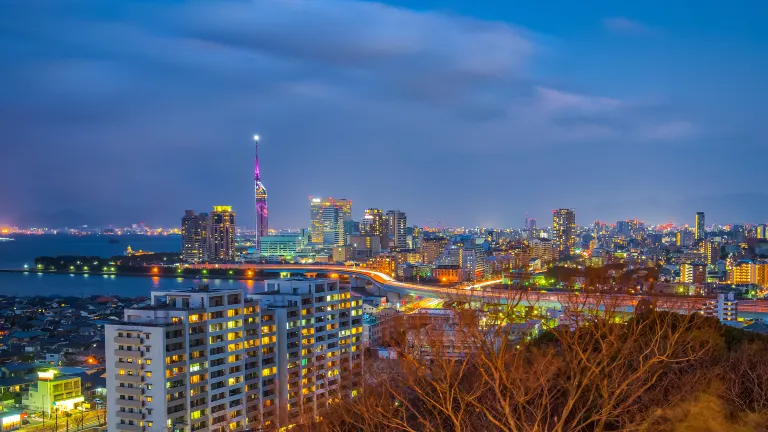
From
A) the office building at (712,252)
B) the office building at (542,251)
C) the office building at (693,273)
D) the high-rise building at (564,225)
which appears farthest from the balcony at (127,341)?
the high-rise building at (564,225)

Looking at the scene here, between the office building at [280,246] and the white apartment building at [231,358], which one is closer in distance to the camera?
the white apartment building at [231,358]

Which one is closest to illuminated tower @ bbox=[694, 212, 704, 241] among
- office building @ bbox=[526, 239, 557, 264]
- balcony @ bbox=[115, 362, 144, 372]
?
office building @ bbox=[526, 239, 557, 264]

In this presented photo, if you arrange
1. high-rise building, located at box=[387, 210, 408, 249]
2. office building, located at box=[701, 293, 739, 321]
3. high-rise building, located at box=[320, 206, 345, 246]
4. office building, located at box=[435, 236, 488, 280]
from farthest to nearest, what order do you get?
high-rise building, located at box=[320, 206, 345, 246], high-rise building, located at box=[387, 210, 408, 249], office building, located at box=[435, 236, 488, 280], office building, located at box=[701, 293, 739, 321]

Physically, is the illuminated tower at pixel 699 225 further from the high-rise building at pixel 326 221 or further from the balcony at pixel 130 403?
the balcony at pixel 130 403

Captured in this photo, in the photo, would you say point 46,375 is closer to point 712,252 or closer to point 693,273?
point 693,273

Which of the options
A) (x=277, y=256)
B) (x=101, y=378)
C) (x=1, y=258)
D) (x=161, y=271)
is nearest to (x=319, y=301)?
(x=101, y=378)

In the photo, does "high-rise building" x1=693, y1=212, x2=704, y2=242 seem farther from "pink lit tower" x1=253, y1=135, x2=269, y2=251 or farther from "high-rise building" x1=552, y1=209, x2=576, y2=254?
"pink lit tower" x1=253, y1=135, x2=269, y2=251

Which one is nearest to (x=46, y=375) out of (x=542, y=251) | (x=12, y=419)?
(x=12, y=419)

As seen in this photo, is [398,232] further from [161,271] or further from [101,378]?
[101,378]
